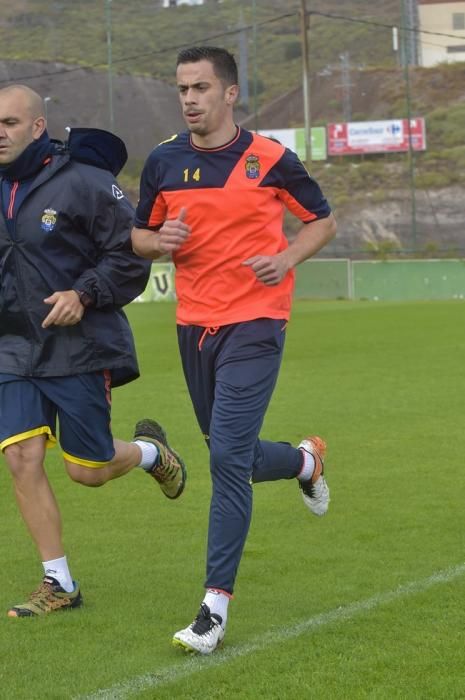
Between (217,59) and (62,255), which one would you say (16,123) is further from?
(217,59)

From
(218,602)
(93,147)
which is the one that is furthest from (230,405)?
(93,147)

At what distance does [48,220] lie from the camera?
5.96 m

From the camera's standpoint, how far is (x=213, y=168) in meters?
5.52

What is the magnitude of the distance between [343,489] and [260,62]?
240 feet

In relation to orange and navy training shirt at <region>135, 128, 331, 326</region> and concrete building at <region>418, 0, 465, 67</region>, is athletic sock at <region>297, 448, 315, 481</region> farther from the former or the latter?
concrete building at <region>418, 0, 465, 67</region>

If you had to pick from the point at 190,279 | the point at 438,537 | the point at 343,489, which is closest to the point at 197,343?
the point at 190,279

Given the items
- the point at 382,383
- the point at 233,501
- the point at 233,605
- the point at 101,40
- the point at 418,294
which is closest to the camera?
the point at 233,501

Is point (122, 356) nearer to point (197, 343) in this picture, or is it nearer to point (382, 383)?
point (197, 343)

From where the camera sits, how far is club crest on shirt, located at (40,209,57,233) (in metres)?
5.95

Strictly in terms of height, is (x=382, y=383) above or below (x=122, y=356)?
below

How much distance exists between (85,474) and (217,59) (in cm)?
189

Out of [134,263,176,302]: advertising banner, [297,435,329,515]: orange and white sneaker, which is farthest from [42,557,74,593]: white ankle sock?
[134,263,176,302]: advertising banner

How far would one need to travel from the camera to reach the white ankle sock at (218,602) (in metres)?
5.20

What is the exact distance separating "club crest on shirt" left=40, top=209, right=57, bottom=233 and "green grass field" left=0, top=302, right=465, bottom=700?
162 centimetres
